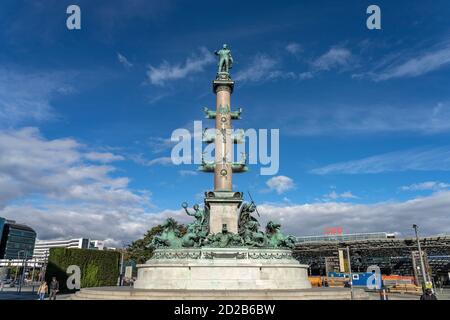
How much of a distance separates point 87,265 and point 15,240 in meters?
172

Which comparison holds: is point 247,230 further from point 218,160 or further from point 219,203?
point 218,160

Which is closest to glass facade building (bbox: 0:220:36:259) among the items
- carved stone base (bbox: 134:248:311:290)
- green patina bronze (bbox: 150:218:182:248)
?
green patina bronze (bbox: 150:218:182:248)

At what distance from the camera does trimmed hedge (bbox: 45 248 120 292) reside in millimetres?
40938

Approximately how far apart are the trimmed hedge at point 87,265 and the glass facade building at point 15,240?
6188 inches

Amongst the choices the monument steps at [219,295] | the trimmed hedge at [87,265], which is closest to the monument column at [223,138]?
the monument steps at [219,295]

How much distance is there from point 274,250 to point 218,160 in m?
10.7

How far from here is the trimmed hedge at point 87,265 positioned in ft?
134

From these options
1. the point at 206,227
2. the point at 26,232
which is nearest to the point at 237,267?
the point at 206,227

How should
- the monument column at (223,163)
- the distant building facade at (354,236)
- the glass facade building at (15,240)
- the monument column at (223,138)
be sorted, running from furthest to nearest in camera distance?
the glass facade building at (15,240) < the distant building facade at (354,236) < the monument column at (223,138) < the monument column at (223,163)

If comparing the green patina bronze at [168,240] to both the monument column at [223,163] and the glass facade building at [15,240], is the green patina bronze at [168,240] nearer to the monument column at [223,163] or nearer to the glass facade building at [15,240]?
the monument column at [223,163]

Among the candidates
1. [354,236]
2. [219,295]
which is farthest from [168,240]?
[354,236]

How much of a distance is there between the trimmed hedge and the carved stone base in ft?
54.3

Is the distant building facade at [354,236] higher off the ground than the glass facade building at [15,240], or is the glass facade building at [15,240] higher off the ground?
the glass facade building at [15,240]

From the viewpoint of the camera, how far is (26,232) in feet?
632
